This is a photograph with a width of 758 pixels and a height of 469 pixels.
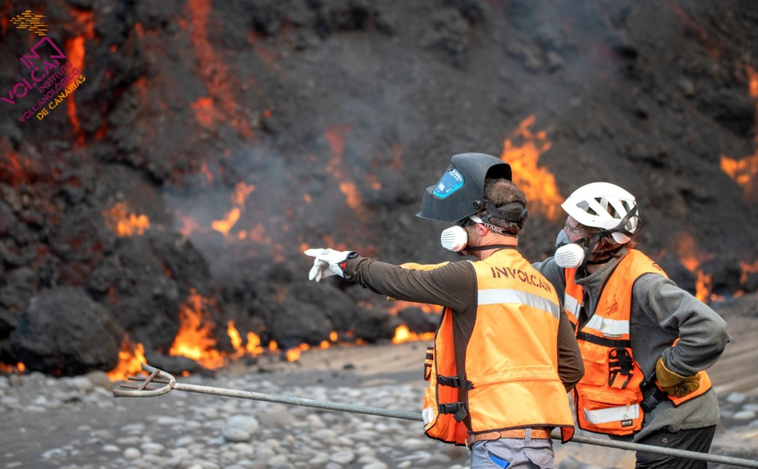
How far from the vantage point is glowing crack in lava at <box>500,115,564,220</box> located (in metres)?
15.3

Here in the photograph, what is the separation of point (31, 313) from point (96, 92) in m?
5.53

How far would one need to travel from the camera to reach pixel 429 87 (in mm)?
16031

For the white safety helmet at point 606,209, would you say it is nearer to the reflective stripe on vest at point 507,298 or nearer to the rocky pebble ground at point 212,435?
the reflective stripe on vest at point 507,298

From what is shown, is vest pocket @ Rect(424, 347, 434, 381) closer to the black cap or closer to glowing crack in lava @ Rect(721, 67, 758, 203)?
the black cap

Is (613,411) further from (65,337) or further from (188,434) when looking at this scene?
(65,337)

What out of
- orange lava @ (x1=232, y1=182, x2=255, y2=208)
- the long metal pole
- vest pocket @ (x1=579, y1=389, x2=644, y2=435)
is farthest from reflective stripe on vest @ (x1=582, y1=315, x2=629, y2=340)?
orange lava @ (x1=232, y1=182, x2=255, y2=208)

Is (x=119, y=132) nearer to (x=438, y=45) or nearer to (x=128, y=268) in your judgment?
(x=128, y=268)

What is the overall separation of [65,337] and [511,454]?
691 centimetres

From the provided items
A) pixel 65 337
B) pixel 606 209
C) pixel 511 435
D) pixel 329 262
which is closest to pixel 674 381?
pixel 606 209

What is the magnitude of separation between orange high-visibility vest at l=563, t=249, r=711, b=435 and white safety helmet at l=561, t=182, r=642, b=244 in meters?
0.14

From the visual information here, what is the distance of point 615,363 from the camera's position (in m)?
3.86

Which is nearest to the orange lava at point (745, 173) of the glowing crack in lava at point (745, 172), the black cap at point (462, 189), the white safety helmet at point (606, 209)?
the glowing crack in lava at point (745, 172)

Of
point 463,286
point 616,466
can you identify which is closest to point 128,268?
point 616,466

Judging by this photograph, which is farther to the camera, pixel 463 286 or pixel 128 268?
pixel 128 268
